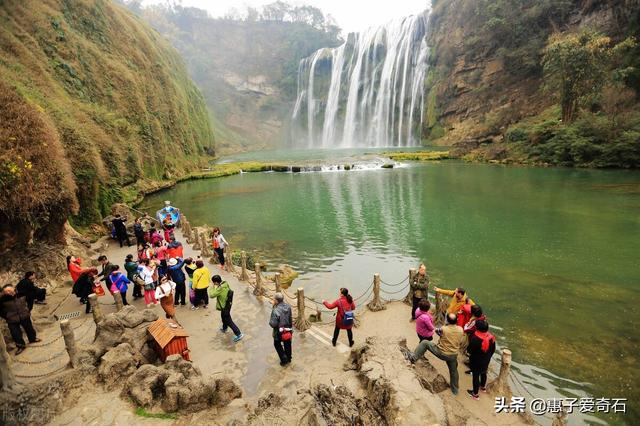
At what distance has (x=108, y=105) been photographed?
29.6 metres

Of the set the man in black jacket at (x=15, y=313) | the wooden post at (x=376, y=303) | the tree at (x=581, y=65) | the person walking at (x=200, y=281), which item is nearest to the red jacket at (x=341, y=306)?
the wooden post at (x=376, y=303)

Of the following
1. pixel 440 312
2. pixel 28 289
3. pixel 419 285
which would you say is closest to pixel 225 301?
pixel 28 289

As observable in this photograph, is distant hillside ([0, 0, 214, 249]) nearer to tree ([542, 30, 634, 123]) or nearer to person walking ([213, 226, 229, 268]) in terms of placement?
person walking ([213, 226, 229, 268])

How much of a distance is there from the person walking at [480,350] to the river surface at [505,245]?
95cm

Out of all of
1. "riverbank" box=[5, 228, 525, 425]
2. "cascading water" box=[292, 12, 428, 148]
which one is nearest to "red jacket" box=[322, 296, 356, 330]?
"riverbank" box=[5, 228, 525, 425]

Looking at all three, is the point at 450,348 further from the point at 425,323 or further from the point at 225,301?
the point at 225,301

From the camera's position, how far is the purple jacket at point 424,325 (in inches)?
271

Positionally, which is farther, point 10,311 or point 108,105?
point 108,105

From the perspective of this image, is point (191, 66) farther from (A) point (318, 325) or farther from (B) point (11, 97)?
(A) point (318, 325)

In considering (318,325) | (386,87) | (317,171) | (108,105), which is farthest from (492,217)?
(386,87)

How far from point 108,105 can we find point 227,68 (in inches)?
3696

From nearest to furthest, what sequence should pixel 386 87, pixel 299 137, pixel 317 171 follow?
pixel 317 171 < pixel 386 87 < pixel 299 137

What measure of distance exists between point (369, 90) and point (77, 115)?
210 feet

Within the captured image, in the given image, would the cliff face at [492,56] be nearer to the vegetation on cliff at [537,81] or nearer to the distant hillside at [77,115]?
the vegetation on cliff at [537,81]
